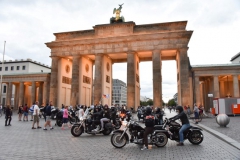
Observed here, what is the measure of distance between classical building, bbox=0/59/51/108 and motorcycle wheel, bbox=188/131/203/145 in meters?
37.2

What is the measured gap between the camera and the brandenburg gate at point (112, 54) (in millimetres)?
33562

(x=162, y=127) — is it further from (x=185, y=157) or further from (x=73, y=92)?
(x=73, y=92)

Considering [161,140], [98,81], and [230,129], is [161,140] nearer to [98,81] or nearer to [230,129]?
[230,129]

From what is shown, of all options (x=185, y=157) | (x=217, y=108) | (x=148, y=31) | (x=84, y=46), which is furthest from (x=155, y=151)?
(x=84, y=46)

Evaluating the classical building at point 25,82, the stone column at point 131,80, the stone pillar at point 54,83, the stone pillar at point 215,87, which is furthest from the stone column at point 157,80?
the classical building at point 25,82

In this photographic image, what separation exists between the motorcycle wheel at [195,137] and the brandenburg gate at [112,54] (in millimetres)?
23871

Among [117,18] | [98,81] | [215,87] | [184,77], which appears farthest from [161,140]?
[117,18]

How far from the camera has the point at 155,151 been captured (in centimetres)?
793

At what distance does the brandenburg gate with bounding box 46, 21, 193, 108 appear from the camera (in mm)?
33562

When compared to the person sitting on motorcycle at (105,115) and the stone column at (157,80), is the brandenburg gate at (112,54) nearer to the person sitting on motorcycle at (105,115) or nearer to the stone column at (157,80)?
the stone column at (157,80)

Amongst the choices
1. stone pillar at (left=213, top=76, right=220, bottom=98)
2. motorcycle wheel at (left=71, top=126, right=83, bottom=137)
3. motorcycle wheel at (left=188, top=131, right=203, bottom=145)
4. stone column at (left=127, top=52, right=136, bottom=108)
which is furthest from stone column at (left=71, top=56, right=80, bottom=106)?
motorcycle wheel at (left=188, top=131, right=203, bottom=145)

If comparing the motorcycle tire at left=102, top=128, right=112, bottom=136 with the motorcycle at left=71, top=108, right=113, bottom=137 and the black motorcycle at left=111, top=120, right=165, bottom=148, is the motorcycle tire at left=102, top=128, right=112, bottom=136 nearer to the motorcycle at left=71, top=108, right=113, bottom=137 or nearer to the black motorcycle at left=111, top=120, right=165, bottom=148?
the motorcycle at left=71, top=108, right=113, bottom=137

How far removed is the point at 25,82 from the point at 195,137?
48.0 meters

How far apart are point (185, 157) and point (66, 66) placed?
127ft
